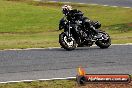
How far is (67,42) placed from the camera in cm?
1642

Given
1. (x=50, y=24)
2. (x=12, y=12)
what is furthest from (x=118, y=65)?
(x=12, y=12)

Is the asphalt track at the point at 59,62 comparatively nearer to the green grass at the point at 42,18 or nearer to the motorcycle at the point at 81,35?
the motorcycle at the point at 81,35

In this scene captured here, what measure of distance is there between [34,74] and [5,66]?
1.35m

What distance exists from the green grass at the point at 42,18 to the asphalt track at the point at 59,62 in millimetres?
11881

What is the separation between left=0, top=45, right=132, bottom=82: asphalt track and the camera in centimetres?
1247

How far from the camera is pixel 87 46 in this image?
16.9m

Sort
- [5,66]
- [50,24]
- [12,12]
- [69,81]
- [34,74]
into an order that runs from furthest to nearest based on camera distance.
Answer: [12,12] → [50,24] → [5,66] → [34,74] → [69,81]

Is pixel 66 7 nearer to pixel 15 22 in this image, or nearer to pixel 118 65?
pixel 118 65

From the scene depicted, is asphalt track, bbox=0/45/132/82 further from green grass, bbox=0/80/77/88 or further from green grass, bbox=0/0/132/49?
green grass, bbox=0/0/132/49

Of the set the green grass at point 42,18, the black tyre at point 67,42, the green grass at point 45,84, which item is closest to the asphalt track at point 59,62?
the black tyre at point 67,42

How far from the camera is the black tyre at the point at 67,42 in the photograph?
1623cm

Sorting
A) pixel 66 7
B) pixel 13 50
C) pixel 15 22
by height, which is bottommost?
pixel 15 22

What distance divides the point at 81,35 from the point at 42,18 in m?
20.0

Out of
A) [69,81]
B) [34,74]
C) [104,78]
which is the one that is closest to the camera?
[104,78]
